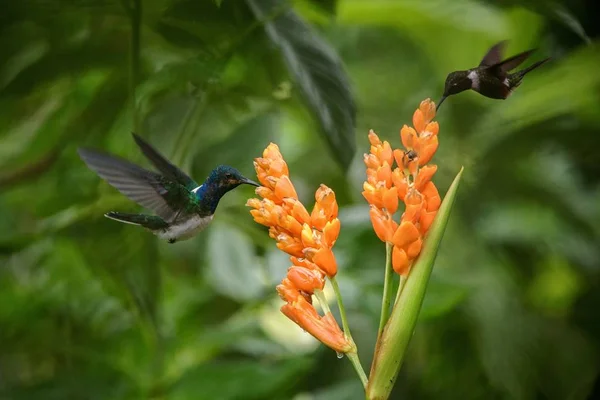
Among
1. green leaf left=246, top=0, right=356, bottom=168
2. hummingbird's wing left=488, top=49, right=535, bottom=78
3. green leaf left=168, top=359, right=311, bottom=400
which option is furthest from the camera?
green leaf left=168, top=359, right=311, bottom=400

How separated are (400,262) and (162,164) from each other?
0.39 ft

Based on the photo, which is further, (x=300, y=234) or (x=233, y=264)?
(x=233, y=264)

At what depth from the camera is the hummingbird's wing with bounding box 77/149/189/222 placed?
0.28m

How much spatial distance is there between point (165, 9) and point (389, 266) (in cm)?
25

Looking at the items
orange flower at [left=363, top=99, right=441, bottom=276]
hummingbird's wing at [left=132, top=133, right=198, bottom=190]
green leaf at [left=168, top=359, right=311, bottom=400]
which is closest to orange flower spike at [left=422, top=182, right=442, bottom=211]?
orange flower at [left=363, top=99, right=441, bottom=276]

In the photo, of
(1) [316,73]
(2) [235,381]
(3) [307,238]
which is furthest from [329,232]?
(2) [235,381]

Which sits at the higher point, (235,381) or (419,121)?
(419,121)

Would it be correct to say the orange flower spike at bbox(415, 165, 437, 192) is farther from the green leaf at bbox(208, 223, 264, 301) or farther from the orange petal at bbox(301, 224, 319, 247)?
the green leaf at bbox(208, 223, 264, 301)

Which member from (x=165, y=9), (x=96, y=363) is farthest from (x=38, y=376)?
(x=165, y=9)

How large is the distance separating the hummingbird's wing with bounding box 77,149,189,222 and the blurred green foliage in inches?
4.6

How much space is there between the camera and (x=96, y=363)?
2.26ft

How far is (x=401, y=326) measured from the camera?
26cm

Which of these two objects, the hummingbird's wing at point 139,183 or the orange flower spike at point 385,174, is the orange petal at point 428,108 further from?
the hummingbird's wing at point 139,183

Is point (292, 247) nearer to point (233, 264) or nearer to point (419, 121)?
point (419, 121)
